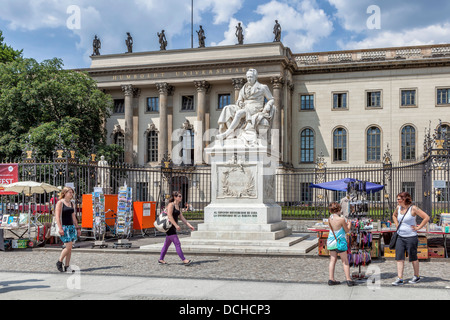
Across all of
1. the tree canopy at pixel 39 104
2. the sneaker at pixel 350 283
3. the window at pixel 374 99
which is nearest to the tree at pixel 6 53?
the tree canopy at pixel 39 104

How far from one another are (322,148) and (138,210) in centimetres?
3552

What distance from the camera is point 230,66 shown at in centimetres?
5241

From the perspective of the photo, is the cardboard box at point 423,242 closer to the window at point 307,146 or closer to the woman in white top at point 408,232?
the woman in white top at point 408,232

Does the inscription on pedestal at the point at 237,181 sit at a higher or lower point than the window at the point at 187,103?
lower

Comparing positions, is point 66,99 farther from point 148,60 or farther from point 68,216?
point 68,216

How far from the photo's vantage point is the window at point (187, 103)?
2221 inches

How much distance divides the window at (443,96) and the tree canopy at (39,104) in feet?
110

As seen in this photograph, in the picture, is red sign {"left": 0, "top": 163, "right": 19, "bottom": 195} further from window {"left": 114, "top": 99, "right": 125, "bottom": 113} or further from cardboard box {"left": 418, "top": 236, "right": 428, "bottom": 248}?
window {"left": 114, "top": 99, "right": 125, "bottom": 113}

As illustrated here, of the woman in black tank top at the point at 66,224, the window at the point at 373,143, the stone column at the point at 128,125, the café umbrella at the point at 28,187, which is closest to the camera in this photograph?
the woman in black tank top at the point at 66,224

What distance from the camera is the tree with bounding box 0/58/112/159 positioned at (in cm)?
4044

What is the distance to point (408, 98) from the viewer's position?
52.0 metres

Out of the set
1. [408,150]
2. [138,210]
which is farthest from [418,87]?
[138,210]

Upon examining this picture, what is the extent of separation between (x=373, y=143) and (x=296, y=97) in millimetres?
9460

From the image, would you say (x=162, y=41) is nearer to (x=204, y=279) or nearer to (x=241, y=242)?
(x=241, y=242)
